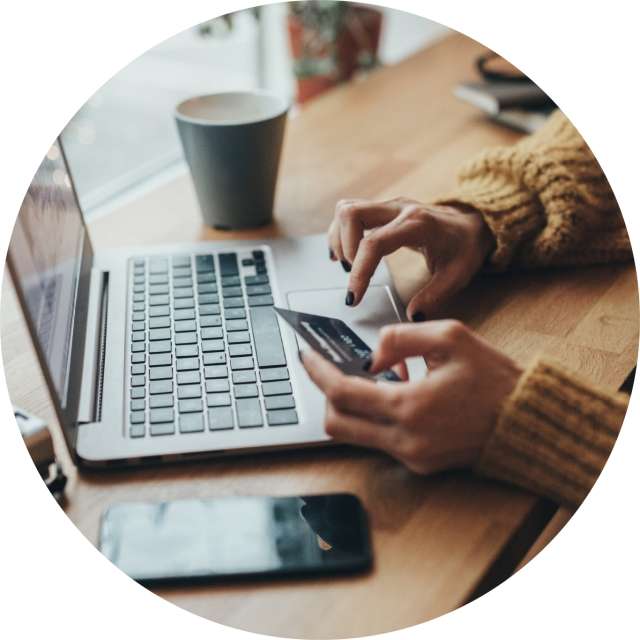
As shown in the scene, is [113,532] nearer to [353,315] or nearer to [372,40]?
[353,315]

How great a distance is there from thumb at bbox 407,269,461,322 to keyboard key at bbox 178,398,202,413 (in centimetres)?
25

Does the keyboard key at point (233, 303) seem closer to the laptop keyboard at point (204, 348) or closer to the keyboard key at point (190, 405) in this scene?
the laptop keyboard at point (204, 348)

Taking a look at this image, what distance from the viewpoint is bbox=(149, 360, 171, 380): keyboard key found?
68cm

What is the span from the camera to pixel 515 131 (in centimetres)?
123

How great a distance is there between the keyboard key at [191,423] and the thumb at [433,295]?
0.26m

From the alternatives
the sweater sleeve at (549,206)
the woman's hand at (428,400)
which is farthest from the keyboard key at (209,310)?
the sweater sleeve at (549,206)

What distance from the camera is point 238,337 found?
0.73m

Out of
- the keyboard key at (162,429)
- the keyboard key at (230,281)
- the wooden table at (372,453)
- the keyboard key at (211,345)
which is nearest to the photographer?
the wooden table at (372,453)

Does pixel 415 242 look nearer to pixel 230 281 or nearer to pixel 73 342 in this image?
pixel 230 281

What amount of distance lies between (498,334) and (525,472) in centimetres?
21

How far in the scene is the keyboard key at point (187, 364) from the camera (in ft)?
2.27

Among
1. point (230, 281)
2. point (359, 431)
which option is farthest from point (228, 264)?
point (359, 431)

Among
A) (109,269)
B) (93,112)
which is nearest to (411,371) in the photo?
(109,269)

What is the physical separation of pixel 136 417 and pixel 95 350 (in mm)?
109
